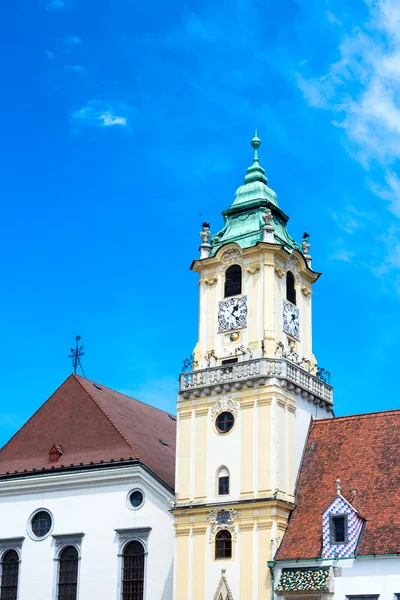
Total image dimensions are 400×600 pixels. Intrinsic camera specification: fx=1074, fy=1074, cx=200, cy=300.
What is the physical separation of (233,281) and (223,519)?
35.2ft

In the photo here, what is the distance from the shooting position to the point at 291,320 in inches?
1869

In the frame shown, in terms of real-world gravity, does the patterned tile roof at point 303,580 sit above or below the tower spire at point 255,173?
below

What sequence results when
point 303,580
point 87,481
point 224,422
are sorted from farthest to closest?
point 87,481 < point 224,422 < point 303,580

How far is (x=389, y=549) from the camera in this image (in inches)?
1518

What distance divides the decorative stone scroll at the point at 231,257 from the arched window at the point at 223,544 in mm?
11975

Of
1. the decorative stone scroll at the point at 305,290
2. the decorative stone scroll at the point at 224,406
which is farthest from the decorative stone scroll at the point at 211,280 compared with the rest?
the decorative stone scroll at the point at 224,406

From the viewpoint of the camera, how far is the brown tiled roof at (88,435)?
161 feet

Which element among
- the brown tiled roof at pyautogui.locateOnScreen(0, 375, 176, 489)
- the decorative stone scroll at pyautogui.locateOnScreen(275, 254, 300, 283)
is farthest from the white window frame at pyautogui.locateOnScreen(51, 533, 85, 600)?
the decorative stone scroll at pyautogui.locateOnScreen(275, 254, 300, 283)

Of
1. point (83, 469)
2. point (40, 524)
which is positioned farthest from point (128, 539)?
point (40, 524)

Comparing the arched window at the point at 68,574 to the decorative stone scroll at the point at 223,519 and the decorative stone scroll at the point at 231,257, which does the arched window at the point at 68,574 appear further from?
the decorative stone scroll at the point at 231,257

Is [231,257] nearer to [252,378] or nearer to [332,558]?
[252,378]

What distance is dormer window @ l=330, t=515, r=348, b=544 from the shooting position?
131ft

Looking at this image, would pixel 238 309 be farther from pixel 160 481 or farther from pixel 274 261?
pixel 160 481

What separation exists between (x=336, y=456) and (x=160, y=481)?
7919mm
